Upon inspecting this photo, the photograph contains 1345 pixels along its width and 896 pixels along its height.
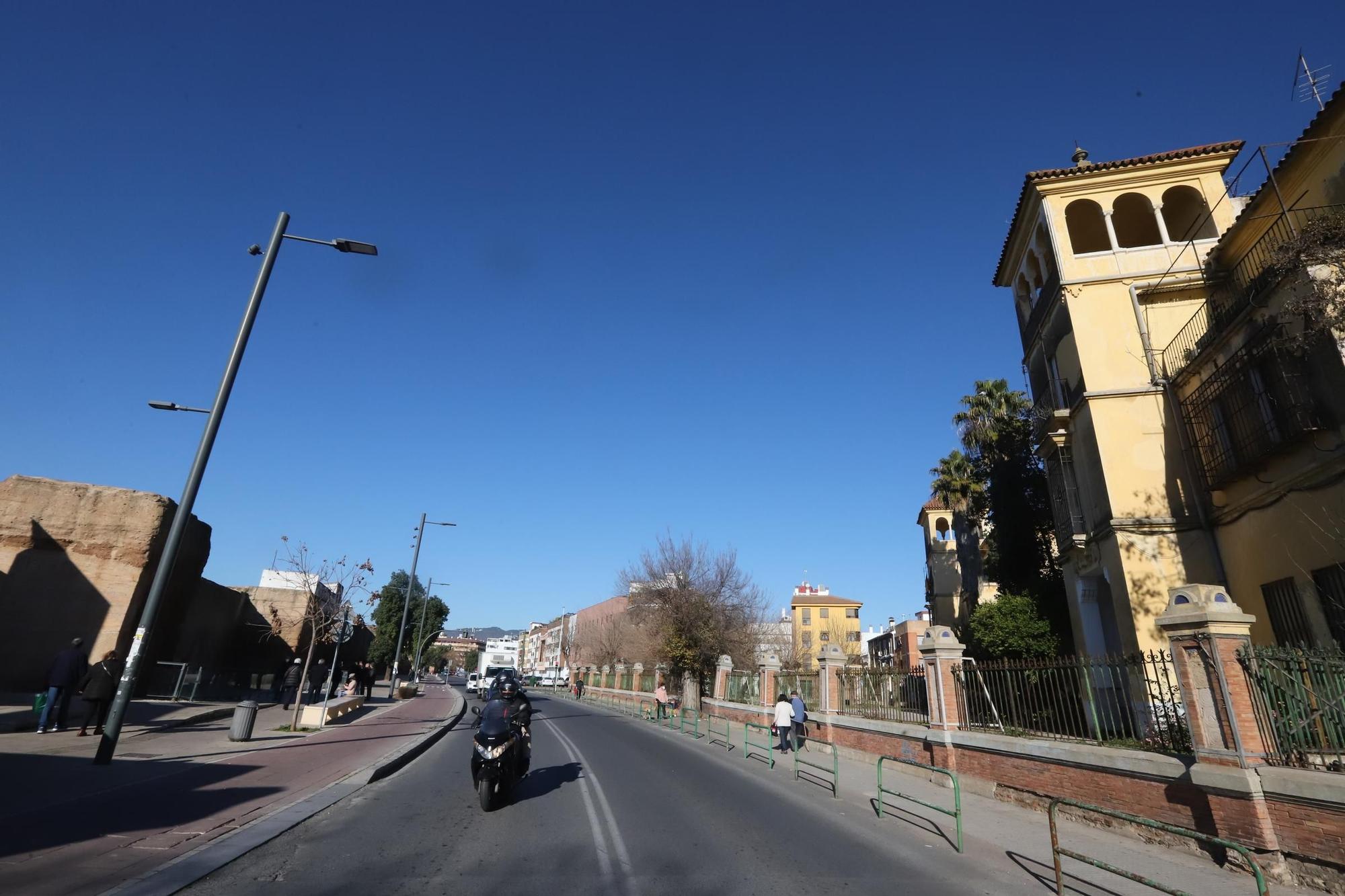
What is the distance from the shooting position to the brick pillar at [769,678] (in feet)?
72.5

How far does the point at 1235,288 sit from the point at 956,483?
14562 mm

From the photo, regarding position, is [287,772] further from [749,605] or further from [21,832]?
[749,605]

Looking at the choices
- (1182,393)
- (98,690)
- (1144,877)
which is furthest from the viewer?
(1182,393)

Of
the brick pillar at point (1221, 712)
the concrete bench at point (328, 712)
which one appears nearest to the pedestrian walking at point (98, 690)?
the concrete bench at point (328, 712)

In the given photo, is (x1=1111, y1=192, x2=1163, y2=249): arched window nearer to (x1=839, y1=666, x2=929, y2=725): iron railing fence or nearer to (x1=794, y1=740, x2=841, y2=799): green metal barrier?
(x1=839, y1=666, x2=929, y2=725): iron railing fence

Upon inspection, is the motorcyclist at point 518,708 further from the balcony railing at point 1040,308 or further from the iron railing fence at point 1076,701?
the balcony railing at point 1040,308

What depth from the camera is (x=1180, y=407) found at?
50.6 ft

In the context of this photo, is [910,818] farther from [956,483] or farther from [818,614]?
[818,614]

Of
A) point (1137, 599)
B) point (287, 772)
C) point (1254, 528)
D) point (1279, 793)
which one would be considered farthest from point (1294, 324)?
point (287, 772)

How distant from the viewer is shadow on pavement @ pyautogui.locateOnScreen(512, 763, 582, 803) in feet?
32.1

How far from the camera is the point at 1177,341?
16.1 m

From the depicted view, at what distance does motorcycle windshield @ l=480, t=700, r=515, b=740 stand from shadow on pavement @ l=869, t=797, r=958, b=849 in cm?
552

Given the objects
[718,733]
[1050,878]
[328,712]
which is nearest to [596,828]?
[1050,878]

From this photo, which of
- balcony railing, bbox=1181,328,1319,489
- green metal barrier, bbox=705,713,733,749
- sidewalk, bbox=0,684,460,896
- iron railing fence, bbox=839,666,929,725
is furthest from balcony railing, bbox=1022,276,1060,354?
sidewalk, bbox=0,684,460,896
